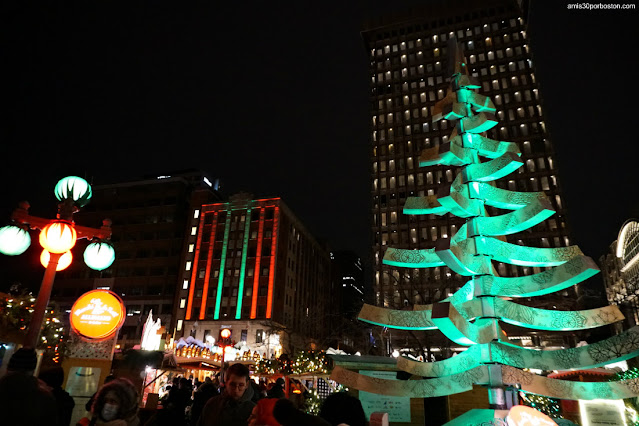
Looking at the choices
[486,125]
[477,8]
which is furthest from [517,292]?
[477,8]

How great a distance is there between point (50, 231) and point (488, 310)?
7643 mm

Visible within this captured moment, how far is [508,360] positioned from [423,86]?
245 feet

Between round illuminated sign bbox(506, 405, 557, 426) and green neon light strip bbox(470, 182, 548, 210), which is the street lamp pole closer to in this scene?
round illuminated sign bbox(506, 405, 557, 426)

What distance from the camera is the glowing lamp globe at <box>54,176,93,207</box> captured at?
27.5 ft

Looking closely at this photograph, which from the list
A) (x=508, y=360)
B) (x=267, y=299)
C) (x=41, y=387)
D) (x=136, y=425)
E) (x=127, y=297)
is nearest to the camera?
(x=41, y=387)

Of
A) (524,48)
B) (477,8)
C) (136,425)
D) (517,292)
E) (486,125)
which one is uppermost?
(477,8)

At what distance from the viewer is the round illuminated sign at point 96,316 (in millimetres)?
7883

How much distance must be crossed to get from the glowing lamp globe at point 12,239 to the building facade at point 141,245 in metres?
56.0

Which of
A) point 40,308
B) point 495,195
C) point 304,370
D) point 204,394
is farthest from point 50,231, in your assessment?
point 304,370

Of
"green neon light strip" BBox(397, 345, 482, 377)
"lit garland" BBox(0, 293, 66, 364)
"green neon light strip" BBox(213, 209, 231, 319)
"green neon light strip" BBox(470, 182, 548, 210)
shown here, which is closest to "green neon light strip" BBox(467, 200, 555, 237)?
"green neon light strip" BBox(470, 182, 548, 210)

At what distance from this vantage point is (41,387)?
376 cm

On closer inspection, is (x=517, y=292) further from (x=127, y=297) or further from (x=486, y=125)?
(x=127, y=297)

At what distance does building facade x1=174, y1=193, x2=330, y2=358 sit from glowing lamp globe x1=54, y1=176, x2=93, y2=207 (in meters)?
47.1

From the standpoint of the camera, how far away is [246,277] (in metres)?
59.7
